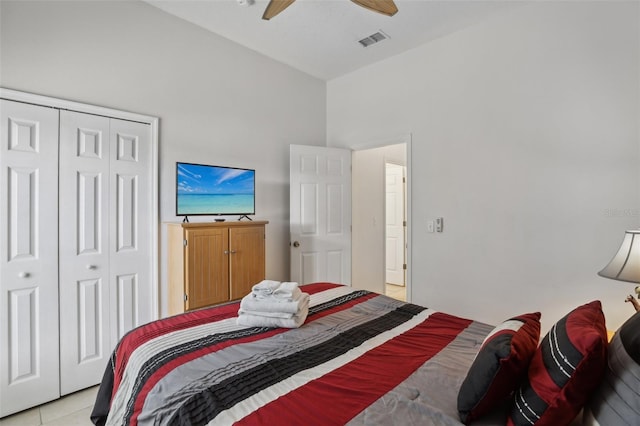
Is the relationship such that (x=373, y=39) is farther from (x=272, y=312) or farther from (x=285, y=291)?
(x=272, y=312)

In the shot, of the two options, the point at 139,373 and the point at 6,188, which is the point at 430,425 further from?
the point at 6,188

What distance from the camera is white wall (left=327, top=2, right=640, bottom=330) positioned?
2.18 metres

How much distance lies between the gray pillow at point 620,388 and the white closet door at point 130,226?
282cm

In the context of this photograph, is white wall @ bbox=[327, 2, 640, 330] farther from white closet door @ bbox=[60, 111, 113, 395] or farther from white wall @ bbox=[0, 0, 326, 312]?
white closet door @ bbox=[60, 111, 113, 395]

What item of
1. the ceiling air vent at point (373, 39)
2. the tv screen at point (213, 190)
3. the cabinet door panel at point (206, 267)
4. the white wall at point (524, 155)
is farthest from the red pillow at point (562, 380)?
the ceiling air vent at point (373, 39)

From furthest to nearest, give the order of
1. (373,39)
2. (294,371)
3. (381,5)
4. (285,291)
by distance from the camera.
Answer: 1. (373,39)
2. (381,5)
3. (285,291)
4. (294,371)

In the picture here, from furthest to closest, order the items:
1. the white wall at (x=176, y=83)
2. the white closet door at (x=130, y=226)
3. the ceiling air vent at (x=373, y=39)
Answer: the ceiling air vent at (x=373, y=39) → the white closet door at (x=130, y=226) → the white wall at (x=176, y=83)

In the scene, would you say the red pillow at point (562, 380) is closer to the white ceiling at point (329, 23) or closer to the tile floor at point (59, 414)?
the tile floor at point (59, 414)

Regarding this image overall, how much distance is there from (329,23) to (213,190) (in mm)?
1869

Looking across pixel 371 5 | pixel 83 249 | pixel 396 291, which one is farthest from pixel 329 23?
pixel 396 291

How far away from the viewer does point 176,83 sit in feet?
9.12

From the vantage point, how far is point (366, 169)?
4.27 meters

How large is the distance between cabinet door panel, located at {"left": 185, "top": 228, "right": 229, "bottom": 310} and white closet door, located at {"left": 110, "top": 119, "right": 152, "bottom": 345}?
1.53 ft

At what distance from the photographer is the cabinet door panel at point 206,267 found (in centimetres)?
243
